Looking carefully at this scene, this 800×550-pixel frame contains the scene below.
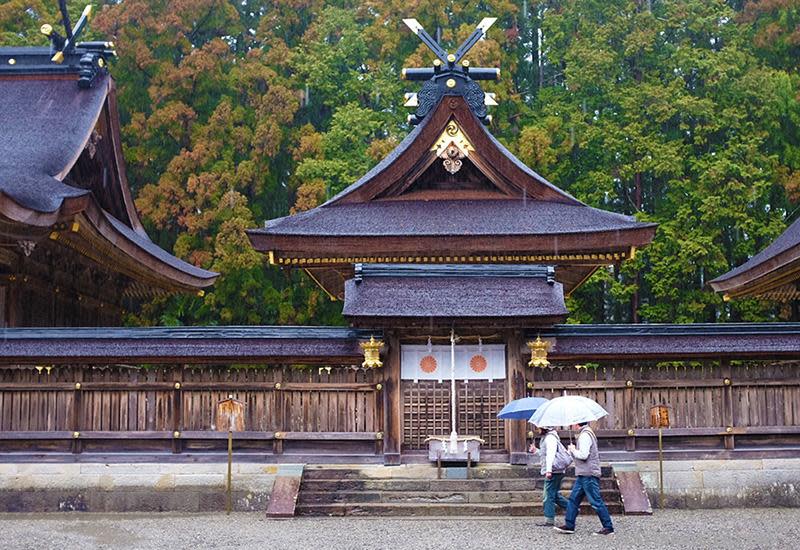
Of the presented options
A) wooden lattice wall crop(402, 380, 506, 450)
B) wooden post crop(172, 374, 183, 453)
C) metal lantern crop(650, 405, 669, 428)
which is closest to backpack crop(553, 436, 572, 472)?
wooden lattice wall crop(402, 380, 506, 450)

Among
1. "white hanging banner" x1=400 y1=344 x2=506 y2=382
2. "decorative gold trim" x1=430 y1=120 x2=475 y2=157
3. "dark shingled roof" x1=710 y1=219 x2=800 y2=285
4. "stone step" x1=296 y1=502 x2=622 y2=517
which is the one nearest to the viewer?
"stone step" x1=296 y1=502 x2=622 y2=517

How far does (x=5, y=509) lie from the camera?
1648cm

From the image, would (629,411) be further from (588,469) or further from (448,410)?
(588,469)

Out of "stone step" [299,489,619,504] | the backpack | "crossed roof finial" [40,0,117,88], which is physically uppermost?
"crossed roof finial" [40,0,117,88]

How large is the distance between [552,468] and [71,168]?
11.9 metres

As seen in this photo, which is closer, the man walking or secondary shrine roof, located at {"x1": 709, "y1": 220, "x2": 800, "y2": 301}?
the man walking

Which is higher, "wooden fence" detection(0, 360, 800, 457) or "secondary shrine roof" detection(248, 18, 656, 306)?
"secondary shrine roof" detection(248, 18, 656, 306)

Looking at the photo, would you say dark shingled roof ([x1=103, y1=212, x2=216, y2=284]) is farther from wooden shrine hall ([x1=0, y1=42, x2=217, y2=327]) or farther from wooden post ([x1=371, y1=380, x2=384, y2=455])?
wooden post ([x1=371, y1=380, x2=384, y2=455])

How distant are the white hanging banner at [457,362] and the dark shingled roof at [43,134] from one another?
606 centimetres

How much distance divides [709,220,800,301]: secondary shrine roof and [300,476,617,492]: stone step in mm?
6941

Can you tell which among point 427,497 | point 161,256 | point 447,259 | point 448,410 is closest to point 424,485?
point 427,497

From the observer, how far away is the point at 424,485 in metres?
16.4

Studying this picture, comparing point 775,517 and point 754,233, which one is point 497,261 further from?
point 754,233

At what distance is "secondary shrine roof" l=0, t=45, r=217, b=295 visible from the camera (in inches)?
687
